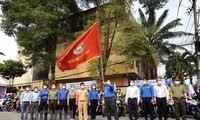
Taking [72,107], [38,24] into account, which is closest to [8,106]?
[38,24]

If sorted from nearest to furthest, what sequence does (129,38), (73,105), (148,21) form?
(73,105), (129,38), (148,21)

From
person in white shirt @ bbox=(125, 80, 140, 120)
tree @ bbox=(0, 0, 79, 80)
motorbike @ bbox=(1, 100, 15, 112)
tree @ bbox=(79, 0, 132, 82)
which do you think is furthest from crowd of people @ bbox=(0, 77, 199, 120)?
tree @ bbox=(0, 0, 79, 80)

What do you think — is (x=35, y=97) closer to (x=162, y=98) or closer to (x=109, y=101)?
(x=109, y=101)

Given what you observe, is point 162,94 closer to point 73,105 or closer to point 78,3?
point 73,105

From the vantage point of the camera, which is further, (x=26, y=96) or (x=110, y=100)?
(x=26, y=96)

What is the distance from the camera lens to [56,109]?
480 inches

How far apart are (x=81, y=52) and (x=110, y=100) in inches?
92.7

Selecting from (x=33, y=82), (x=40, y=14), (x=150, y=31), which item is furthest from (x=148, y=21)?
(x=33, y=82)

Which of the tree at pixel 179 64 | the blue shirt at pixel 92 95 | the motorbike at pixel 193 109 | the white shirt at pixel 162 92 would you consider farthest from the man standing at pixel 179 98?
the tree at pixel 179 64

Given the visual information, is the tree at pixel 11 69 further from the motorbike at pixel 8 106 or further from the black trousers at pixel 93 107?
the black trousers at pixel 93 107

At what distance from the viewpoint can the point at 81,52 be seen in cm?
1097

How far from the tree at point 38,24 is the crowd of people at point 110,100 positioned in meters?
12.2

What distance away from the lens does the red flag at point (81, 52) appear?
10.9m

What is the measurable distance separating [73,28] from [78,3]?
2638 mm
